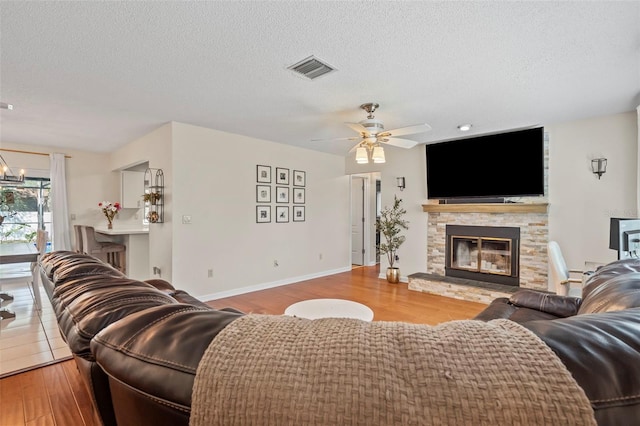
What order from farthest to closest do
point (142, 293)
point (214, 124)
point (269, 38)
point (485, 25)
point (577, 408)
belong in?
→ 1. point (214, 124)
2. point (269, 38)
3. point (485, 25)
4. point (142, 293)
5. point (577, 408)

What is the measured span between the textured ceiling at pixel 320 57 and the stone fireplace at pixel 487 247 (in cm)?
131

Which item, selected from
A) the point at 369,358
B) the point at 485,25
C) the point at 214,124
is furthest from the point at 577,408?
the point at 214,124

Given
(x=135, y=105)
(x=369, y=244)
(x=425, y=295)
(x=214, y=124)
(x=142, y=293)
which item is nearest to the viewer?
(x=142, y=293)

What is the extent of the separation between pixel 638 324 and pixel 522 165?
4.19 m

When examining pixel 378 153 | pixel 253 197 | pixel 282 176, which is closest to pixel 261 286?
pixel 253 197

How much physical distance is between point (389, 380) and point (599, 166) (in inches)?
186

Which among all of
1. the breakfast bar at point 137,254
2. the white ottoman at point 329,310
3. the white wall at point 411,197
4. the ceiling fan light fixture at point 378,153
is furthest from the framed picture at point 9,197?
the white wall at point 411,197

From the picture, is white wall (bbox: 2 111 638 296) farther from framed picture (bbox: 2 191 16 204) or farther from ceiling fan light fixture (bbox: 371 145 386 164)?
ceiling fan light fixture (bbox: 371 145 386 164)

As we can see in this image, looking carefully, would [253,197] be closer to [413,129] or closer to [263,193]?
[263,193]

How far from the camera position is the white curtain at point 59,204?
5.64 metres

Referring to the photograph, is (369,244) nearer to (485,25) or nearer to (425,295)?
(425,295)

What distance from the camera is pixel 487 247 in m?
4.79

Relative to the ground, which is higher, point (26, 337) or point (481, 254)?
point (481, 254)

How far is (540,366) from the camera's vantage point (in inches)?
18.8
